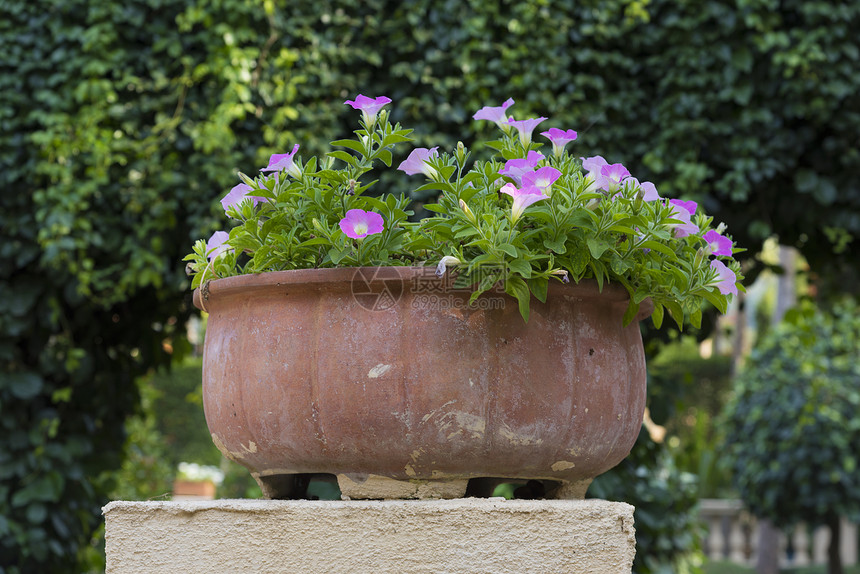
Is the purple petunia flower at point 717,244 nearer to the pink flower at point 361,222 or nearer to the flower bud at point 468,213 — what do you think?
the flower bud at point 468,213

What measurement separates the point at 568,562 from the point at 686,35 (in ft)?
6.04

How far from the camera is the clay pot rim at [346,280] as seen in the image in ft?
3.73

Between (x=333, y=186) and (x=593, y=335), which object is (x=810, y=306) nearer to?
(x=593, y=335)

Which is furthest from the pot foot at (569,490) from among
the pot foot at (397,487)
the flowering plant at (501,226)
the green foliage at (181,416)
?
the green foliage at (181,416)

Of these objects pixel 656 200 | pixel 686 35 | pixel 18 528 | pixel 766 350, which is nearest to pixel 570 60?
pixel 686 35

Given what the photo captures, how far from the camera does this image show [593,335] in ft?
4.05

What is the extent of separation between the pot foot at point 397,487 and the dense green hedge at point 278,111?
4.79 feet

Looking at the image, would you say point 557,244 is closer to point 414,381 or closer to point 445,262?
point 445,262

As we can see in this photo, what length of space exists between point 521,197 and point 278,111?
160 centimetres

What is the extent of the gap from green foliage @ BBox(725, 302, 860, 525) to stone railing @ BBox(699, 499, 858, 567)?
2221mm

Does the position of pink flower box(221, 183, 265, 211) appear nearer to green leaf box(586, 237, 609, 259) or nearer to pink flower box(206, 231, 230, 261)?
pink flower box(206, 231, 230, 261)

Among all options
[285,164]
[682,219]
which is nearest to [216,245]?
[285,164]

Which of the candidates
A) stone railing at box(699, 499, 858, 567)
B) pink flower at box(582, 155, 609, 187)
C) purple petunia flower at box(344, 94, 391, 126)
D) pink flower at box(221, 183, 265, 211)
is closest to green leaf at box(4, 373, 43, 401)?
pink flower at box(221, 183, 265, 211)

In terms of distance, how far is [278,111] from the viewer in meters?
2.48
